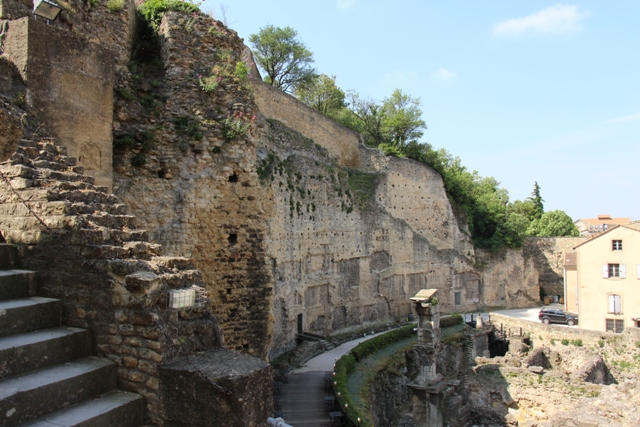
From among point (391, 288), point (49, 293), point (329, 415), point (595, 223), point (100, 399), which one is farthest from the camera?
point (595, 223)

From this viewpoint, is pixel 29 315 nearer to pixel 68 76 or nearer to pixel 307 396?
pixel 68 76

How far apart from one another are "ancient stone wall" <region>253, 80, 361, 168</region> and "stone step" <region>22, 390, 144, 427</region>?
19.9 metres

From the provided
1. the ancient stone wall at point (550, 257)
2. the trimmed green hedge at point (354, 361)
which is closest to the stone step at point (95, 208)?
the trimmed green hedge at point (354, 361)

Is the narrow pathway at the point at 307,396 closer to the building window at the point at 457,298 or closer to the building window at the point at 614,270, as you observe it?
the building window at the point at 457,298

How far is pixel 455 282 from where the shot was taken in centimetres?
3712

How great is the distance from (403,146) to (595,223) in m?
47.8

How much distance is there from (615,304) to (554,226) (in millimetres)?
22602

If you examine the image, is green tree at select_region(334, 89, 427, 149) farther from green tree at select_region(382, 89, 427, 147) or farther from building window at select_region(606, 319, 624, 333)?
building window at select_region(606, 319, 624, 333)

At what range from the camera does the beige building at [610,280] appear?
1177 inches

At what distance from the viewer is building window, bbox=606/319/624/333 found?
98.2 ft

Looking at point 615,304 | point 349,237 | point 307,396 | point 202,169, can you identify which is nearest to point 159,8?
point 202,169

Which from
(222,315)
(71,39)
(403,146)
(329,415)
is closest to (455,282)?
(403,146)

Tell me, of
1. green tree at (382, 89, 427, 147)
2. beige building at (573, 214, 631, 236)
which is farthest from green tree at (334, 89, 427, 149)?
beige building at (573, 214, 631, 236)

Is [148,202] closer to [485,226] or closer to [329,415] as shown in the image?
[329,415]
